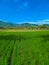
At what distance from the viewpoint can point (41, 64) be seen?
5609mm

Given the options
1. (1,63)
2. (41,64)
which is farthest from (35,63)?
(1,63)

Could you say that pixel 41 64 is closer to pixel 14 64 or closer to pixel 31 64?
pixel 31 64

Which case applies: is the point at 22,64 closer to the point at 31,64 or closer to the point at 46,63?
the point at 31,64

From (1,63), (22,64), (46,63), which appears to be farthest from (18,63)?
(46,63)

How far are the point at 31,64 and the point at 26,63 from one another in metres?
0.26

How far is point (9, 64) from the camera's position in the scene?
5.73 meters

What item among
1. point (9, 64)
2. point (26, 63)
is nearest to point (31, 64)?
point (26, 63)

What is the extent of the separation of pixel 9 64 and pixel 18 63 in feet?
0.96

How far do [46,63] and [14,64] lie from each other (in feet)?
3.33

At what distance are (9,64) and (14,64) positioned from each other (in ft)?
0.74

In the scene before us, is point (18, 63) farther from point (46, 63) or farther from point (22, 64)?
point (46, 63)

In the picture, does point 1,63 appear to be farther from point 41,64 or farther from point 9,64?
point 41,64

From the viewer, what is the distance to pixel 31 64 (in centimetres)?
555

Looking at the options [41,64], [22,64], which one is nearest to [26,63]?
[22,64]
